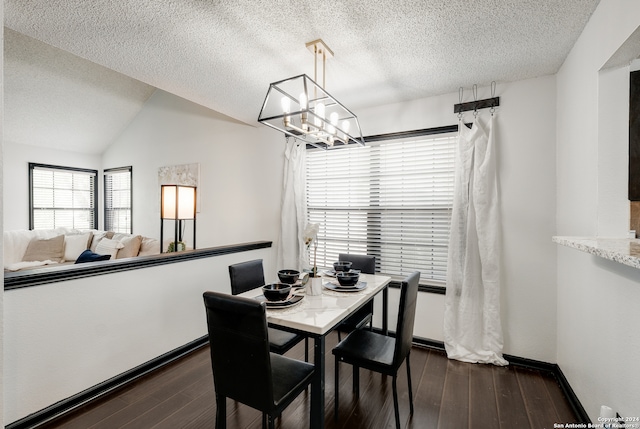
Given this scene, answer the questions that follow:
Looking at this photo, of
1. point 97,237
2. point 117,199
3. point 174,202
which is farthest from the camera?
point 117,199

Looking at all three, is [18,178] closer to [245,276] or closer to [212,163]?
[212,163]

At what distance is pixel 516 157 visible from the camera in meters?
2.59

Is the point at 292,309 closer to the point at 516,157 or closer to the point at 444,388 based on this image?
the point at 444,388

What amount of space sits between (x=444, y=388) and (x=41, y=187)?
692cm

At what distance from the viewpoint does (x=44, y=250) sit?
430 centimetres

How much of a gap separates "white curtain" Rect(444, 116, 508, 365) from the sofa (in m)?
3.80

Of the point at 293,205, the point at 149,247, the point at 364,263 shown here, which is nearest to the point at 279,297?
the point at 364,263

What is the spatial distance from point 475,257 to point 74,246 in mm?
5614

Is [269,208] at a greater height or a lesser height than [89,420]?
greater

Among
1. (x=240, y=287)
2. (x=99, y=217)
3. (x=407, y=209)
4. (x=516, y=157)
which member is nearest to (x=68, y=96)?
(x=99, y=217)

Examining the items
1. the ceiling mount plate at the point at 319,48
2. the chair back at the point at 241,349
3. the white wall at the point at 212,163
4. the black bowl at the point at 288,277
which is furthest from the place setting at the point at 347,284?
the white wall at the point at 212,163

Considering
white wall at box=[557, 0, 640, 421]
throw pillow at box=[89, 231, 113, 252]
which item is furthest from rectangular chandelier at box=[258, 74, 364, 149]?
throw pillow at box=[89, 231, 113, 252]

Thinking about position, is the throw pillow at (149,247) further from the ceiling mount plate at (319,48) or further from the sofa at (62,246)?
the ceiling mount plate at (319,48)

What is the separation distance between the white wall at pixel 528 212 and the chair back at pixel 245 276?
224 cm
